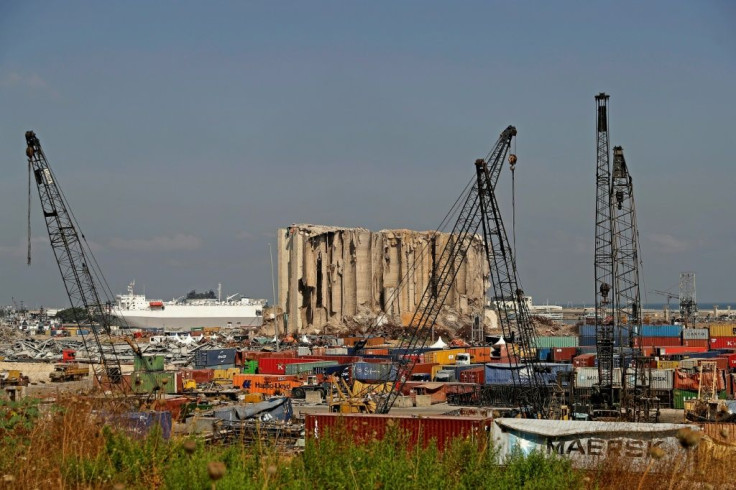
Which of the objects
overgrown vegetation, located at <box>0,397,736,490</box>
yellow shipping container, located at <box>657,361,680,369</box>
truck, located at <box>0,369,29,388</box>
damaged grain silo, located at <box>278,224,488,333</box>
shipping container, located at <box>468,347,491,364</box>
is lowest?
shipping container, located at <box>468,347,491,364</box>

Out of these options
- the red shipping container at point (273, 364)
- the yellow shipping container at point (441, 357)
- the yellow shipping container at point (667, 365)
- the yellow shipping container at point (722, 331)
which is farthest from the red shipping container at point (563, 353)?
the yellow shipping container at point (722, 331)

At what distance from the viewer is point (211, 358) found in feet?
252

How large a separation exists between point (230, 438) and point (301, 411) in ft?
64.7

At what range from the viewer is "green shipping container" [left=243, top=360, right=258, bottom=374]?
69.4 m

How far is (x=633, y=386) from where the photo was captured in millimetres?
45625

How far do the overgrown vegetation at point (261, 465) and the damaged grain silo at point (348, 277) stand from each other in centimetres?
13113

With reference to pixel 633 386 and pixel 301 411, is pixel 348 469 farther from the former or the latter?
pixel 633 386

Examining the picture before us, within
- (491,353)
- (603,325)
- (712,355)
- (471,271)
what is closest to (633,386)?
(603,325)

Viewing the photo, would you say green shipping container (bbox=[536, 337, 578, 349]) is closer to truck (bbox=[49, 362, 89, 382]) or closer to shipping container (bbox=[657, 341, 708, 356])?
shipping container (bbox=[657, 341, 708, 356])

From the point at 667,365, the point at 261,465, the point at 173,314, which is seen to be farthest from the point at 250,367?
the point at 173,314

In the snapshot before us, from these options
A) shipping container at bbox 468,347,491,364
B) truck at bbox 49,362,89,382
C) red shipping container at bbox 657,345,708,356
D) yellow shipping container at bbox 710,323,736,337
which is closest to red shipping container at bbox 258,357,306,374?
truck at bbox 49,362,89,382

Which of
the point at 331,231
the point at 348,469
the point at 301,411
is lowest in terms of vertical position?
the point at 301,411

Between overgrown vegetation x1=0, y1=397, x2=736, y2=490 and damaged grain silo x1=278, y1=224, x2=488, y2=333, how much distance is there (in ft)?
430

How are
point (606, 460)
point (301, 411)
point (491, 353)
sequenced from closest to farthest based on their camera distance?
point (606, 460) < point (301, 411) < point (491, 353)
